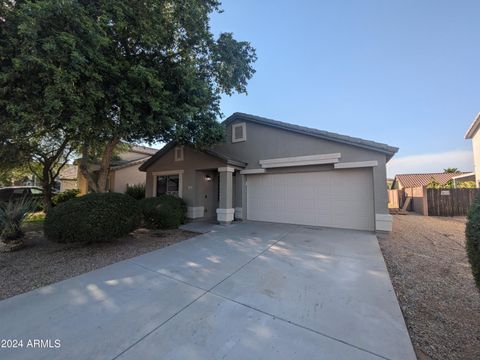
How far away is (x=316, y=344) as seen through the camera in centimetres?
223

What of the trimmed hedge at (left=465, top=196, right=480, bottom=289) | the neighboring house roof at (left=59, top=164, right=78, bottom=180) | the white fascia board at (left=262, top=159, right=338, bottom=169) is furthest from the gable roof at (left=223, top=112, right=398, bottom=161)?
the neighboring house roof at (left=59, top=164, right=78, bottom=180)

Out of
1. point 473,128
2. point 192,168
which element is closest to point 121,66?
point 192,168

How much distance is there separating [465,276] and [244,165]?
776cm

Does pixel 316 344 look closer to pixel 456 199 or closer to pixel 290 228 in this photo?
pixel 290 228

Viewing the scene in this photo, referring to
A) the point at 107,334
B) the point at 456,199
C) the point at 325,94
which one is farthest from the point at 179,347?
the point at 456,199

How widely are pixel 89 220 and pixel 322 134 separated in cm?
836

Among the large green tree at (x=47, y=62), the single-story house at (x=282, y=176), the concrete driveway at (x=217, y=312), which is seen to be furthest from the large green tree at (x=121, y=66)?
the concrete driveway at (x=217, y=312)

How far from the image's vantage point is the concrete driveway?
2.16 meters

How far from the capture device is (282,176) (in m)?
9.37

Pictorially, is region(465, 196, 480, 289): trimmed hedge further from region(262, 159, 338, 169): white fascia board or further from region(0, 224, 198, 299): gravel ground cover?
region(0, 224, 198, 299): gravel ground cover

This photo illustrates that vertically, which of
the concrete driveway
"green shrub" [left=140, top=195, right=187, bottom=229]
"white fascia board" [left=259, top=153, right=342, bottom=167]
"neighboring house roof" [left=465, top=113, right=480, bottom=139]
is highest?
"neighboring house roof" [left=465, top=113, right=480, bottom=139]

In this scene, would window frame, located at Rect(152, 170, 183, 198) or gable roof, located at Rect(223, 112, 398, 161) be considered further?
window frame, located at Rect(152, 170, 183, 198)

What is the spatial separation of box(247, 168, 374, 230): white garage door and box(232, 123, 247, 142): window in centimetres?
204

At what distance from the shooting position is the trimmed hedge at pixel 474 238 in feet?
6.80
